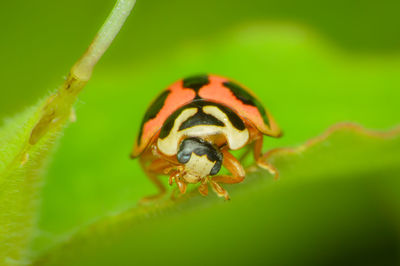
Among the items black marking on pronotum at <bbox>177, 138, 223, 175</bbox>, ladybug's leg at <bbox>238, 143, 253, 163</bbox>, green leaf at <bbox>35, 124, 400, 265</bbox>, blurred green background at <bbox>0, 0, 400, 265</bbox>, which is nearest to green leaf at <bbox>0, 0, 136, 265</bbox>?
blurred green background at <bbox>0, 0, 400, 265</bbox>

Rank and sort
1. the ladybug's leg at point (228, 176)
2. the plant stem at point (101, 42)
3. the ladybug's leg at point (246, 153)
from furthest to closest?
1. the ladybug's leg at point (246, 153)
2. the ladybug's leg at point (228, 176)
3. the plant stem at point (101, 42)

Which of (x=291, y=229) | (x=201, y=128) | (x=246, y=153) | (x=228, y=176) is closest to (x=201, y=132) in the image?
(x=201, y=128)

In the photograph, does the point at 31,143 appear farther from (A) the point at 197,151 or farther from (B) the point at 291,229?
(B) the point at 291,229

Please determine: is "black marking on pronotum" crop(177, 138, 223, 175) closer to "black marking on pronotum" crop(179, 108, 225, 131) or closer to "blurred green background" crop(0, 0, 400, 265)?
"black marking on pronotum" crop(179, 108, 225, 131)

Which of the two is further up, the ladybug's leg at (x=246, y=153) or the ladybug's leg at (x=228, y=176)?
the ladybug's leg at (x=246, y=153)

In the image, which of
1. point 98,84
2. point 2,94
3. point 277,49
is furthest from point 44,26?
point 277,49

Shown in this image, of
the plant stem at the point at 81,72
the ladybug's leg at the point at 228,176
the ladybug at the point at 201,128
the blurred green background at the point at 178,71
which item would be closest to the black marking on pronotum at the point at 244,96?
the ladybug at the point at 201,128

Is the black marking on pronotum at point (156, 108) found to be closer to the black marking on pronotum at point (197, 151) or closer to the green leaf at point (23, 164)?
the black marking on pronotum at point (197, 151)

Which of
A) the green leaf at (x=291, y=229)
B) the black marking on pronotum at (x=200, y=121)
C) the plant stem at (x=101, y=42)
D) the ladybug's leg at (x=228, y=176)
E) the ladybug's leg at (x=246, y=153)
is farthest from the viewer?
the green leaf at (x=291, y=229)
